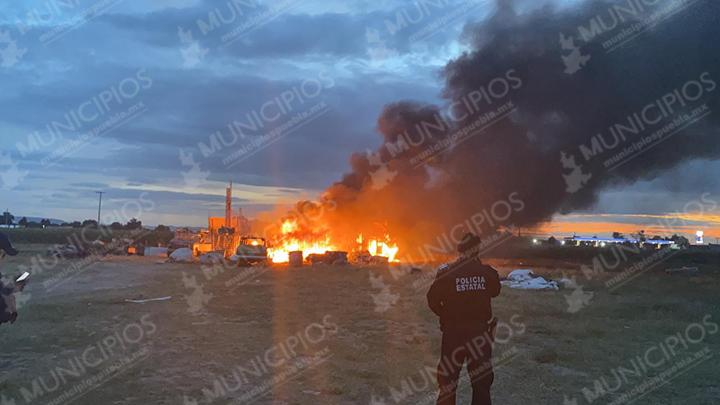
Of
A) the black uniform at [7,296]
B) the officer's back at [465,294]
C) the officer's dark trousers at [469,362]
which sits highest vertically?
the black uniform at [7,296]

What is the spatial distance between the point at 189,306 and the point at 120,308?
67.4 inches

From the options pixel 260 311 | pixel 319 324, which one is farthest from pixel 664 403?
pixel 260 311

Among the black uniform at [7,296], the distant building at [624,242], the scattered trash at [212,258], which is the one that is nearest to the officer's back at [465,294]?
the black uniform at [7,296]

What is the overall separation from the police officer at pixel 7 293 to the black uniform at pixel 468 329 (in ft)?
Result: 16.9

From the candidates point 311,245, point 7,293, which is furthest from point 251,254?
point 7,293

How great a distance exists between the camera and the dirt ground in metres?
7.64

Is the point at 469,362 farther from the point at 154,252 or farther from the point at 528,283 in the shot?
the point at 154,252

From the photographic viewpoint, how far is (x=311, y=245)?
135 feet

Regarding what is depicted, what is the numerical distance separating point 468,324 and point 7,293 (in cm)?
565

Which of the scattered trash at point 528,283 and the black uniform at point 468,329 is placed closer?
the black uniform at point 468,329

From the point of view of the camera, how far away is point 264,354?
974 cm

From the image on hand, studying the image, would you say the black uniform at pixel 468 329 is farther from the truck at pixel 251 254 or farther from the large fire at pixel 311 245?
the large fire at pixel 311 245

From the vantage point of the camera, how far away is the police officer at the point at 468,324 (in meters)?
5.86

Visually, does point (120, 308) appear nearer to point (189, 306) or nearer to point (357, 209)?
point (189, 306)
